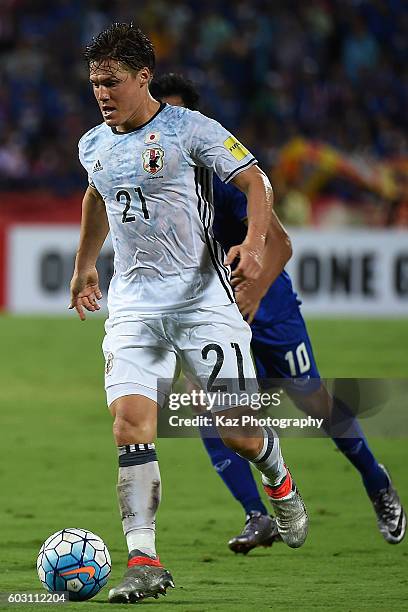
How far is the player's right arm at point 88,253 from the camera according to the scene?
504 cm

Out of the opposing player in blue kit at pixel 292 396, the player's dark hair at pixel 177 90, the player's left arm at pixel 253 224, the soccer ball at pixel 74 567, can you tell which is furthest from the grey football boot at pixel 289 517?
the player's dark hair at pixel 177 90

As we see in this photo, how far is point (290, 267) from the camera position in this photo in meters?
15.0

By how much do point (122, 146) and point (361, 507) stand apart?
9.41ft

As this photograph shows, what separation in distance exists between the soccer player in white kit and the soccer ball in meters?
0.12

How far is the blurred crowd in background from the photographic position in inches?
654

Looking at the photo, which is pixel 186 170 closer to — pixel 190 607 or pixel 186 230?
pixel 186 230

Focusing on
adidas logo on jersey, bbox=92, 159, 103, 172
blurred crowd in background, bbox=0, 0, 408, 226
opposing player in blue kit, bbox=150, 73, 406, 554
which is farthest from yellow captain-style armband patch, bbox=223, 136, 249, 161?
blurred crowd in background, bbox=0, 0, 408, 226

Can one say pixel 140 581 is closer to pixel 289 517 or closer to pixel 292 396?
pixel 289 517

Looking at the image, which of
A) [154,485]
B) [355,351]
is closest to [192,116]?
[154,485]

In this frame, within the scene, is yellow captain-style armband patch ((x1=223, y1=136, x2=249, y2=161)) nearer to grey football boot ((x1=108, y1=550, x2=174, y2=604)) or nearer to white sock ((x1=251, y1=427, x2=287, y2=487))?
white sock ((x1=251, y1=427, x2=287, y2=487))

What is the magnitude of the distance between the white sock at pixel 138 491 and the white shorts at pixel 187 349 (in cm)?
25

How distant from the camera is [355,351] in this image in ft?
41.9

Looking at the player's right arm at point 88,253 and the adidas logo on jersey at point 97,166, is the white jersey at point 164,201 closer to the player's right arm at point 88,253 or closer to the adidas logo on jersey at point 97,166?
the adidas logo on jersey at point 97,166

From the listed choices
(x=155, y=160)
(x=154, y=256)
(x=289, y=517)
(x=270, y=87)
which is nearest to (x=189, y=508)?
(x=289, y=517)
